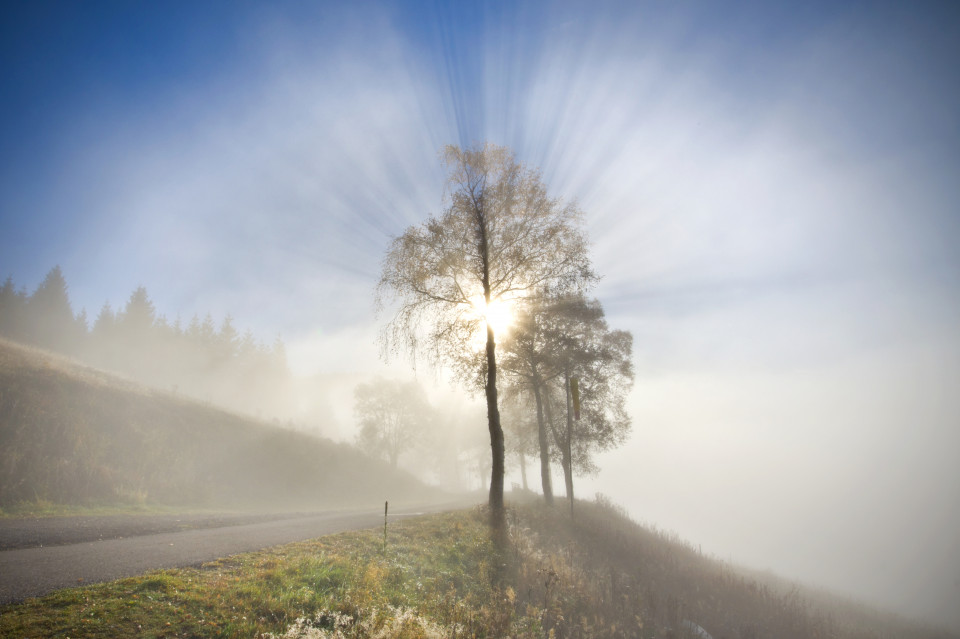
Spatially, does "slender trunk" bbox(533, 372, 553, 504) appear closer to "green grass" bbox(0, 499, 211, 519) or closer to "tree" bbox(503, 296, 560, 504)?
"tree" bbox(503, 296, 560, 504)

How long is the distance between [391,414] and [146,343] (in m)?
52.4

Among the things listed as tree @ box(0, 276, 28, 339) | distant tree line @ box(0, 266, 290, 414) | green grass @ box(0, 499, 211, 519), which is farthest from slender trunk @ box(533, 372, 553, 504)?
tree @ box(0, 276, 28, 339)

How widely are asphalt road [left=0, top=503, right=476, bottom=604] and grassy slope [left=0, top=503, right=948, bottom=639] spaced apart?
0.78 m

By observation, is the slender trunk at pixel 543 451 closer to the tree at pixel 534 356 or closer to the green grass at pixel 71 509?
the tree at pixel 534 356

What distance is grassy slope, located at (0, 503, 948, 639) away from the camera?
4.83 metres

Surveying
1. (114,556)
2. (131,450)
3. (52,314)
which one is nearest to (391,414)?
(131,450)

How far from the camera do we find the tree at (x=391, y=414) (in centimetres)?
5134

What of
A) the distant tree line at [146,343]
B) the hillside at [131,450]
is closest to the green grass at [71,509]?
the hillside at [131,450]

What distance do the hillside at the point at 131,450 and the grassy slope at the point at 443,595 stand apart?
13.9 metres

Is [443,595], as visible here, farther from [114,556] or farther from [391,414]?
[391,414]

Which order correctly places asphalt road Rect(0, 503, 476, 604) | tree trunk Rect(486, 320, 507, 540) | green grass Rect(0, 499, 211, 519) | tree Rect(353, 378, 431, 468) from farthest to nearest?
1. tree Rect(353, 378, 431, 468)
2. green grass Rect(0, 499, 211, 519)
3. tree trunk Rect(486, 320, 507, 540)
4. asphalt road Rect(0, 503, 476, 604)

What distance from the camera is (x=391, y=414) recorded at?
53.0 metres

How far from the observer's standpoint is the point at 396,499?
3847 cm

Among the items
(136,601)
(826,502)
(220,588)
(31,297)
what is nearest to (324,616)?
(220,588)
